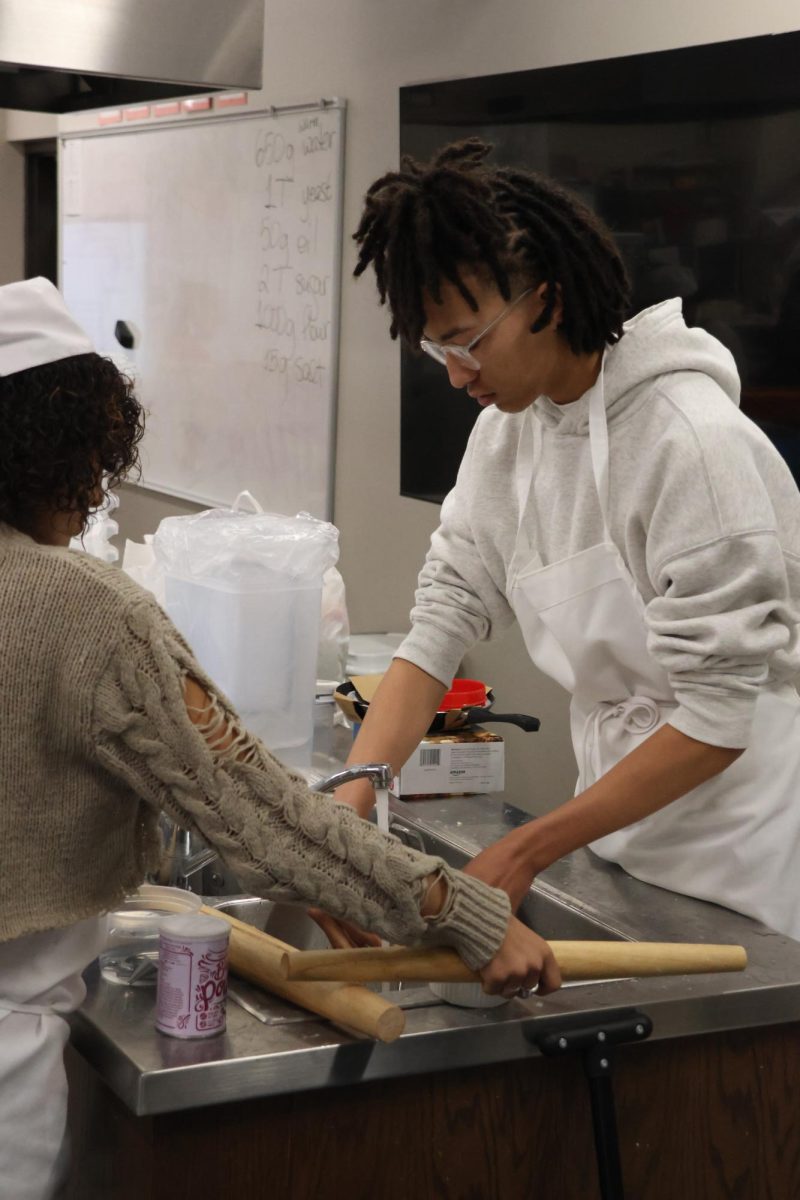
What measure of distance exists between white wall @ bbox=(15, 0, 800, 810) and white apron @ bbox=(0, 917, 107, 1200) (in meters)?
2.30

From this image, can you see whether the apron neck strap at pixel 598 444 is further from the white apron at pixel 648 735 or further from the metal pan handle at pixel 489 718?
the metal pan handle at pixel 489 718

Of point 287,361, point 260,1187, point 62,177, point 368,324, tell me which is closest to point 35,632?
point 260,1187

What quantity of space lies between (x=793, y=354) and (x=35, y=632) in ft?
6.26

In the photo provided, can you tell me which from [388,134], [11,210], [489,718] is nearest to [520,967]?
[489,718]

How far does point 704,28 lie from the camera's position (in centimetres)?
284

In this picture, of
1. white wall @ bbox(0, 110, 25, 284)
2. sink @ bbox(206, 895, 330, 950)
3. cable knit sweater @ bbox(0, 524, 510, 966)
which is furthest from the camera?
white wall @ bbox(0, 110, 25, 284)

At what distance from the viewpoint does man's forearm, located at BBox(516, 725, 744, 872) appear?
1425mm

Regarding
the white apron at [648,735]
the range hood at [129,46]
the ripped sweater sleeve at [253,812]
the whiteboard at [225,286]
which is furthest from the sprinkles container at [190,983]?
the whiteboard at [225,286]

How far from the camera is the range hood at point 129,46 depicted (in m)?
1.62

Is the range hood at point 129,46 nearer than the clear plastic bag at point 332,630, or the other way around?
the range hood at point 129,46

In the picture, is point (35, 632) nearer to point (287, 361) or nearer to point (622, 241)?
point (622, 241)

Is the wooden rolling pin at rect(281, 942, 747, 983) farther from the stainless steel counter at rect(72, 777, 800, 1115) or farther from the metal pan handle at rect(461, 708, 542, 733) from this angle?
the metal pan handle at rect(461, 708, 542, 733)

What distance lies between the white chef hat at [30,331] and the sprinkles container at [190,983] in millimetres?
482

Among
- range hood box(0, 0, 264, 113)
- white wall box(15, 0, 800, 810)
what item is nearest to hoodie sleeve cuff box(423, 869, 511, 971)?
range hood box(0, 0, 264, 113)
